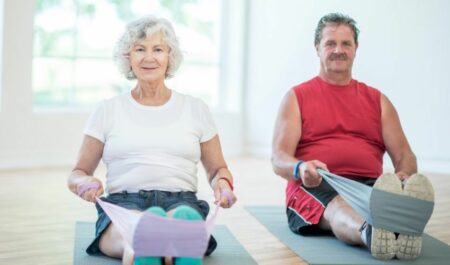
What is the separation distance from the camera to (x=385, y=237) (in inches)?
104

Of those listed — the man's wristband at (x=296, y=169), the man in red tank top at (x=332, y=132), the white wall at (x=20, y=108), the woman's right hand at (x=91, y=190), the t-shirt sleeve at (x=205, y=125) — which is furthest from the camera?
the white wall at (x=20, y=108)

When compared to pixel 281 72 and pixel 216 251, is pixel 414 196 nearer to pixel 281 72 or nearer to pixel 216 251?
pixel 216 251

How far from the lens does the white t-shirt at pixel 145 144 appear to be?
2.59 metres

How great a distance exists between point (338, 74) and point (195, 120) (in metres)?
0.87

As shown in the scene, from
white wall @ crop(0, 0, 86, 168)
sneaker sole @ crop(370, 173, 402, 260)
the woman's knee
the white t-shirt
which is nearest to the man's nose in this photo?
sneaker sole @ crop(370, 173, 402, 260)

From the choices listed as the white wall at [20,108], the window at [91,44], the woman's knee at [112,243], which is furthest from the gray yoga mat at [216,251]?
the window at [91,44]

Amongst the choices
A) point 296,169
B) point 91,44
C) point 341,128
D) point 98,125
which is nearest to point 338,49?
point 341,128

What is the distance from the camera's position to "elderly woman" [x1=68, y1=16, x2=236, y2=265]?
8.48ft

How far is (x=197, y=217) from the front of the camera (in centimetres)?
211

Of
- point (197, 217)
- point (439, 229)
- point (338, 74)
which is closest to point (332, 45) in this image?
point (338, 74)

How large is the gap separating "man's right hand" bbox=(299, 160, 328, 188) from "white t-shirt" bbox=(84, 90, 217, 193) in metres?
0.47

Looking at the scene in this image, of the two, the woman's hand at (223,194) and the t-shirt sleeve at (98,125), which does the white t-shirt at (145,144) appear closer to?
the t-shirt sleeve at (98,125)

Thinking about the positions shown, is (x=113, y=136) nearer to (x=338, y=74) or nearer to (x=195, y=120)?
(x=195, y=120)

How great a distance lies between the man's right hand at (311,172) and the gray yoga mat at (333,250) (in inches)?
10.9
